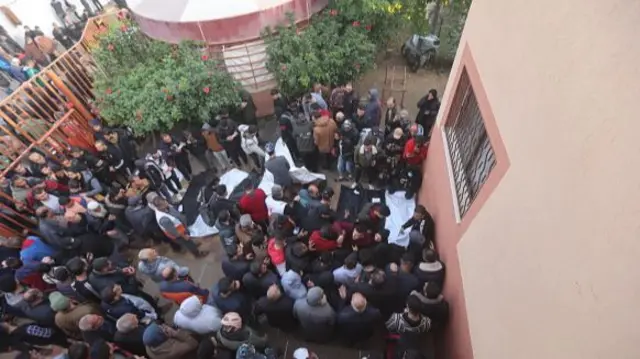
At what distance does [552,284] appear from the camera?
228cm

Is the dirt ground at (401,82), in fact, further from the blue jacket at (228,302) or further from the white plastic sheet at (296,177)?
the blue jacket at (228,302)

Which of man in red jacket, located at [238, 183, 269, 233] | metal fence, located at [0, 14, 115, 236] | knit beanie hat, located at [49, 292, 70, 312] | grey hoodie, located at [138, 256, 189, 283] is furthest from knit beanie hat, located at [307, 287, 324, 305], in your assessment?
metal fence, located at [0, 14, 115, 236]

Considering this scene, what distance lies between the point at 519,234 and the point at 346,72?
21.4 ft

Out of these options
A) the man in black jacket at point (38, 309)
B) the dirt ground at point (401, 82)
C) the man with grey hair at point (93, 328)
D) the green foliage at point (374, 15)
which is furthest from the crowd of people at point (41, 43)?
the dirt ground at point (401, 82)

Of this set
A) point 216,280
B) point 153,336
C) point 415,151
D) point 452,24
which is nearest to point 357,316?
point 153,336

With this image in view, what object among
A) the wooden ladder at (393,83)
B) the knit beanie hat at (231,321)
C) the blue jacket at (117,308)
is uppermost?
the knit beanie hat at (231,321)

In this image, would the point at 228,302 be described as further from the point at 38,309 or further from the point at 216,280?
the point at 38,309

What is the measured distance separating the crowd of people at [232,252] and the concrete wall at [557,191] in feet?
3.38

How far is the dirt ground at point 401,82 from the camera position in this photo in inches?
378

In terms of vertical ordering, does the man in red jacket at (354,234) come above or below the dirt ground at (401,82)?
above

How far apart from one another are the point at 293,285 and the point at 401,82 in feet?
25.9

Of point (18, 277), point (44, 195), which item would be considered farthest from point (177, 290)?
point (44, 195)

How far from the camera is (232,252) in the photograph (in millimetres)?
4668

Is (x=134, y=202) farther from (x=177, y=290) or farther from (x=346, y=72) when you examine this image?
(x=346, y=72)
